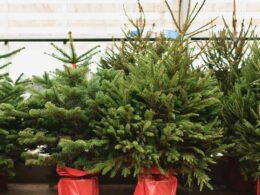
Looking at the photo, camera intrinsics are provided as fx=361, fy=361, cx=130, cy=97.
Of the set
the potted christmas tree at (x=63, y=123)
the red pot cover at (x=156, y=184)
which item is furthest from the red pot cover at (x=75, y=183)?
the red pot cover at (x=156, y=184)

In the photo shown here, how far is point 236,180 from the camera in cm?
338

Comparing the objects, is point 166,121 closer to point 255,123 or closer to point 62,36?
point 255,123

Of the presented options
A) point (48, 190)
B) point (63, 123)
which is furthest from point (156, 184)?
point (48, 190)

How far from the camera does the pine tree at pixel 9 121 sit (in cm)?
283

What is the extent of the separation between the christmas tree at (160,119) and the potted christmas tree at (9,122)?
2.21 ft

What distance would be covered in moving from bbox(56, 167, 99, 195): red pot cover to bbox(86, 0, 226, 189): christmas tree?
8.8 inches

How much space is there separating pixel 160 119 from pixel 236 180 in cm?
123

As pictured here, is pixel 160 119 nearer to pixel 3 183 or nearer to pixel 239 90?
pixel 239 90

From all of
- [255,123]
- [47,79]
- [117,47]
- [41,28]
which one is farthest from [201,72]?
[41,28]

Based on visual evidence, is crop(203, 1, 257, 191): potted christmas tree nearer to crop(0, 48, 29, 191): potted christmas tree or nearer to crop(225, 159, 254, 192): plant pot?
crop(225, 159, 254, 192): plant pot

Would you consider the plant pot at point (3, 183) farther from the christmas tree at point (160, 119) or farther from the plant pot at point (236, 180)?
the plant pot at point (236, 180)

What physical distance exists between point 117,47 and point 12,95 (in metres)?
1.07

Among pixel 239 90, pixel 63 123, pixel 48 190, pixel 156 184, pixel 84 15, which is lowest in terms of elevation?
pixel 48 190

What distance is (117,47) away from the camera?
11.3 ft
